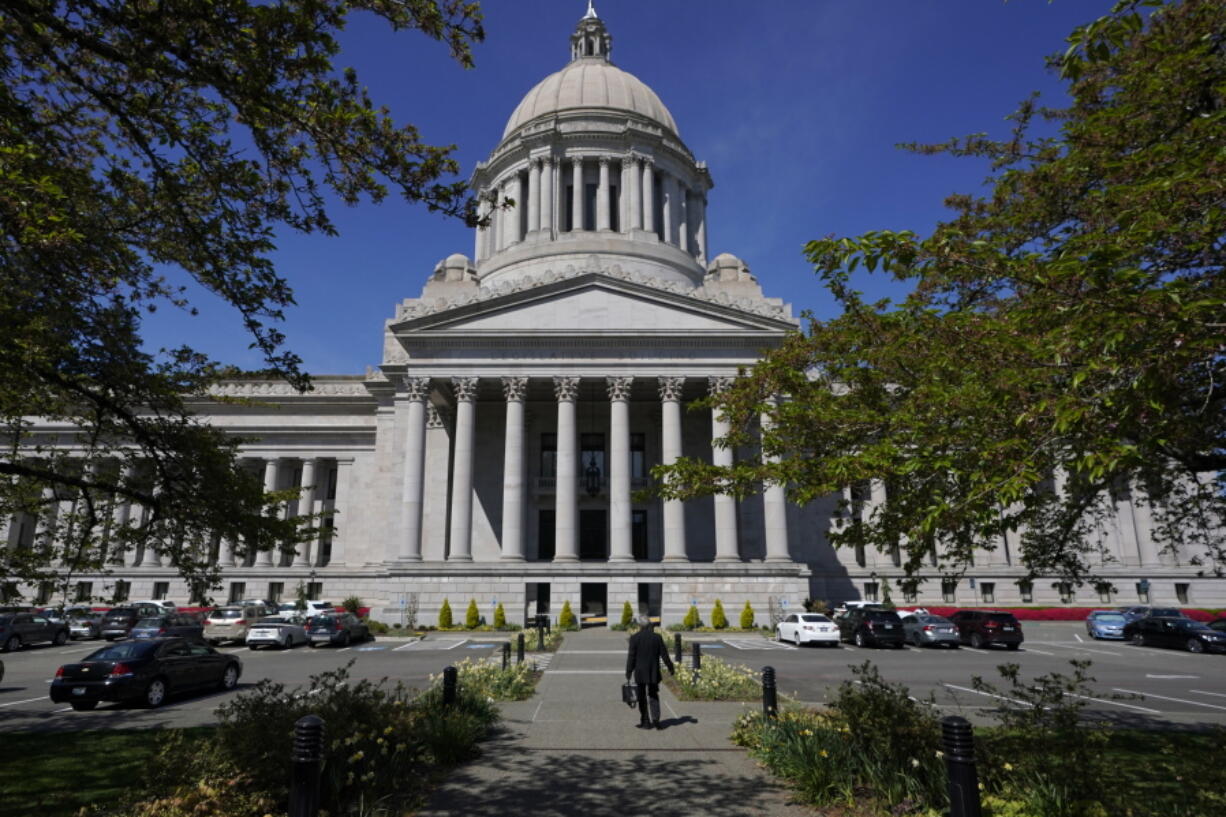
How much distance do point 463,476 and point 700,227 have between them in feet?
118

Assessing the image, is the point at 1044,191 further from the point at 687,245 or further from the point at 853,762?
the point at 687,245

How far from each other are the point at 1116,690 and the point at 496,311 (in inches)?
1326

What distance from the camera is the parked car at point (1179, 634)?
29.6 m

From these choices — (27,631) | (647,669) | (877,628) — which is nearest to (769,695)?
(647,669)

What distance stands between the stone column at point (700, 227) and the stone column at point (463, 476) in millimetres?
29257

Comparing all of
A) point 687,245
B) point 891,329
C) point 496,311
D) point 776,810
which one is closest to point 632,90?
point 687,245

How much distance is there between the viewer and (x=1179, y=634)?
31.0 metres

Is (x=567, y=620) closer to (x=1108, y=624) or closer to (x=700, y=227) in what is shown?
(x=1108, y=624)

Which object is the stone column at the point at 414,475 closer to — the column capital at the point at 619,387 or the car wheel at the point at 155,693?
the column capital at the point at 619,387

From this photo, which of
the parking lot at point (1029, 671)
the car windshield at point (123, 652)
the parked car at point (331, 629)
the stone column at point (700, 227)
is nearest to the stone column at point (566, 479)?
the parking lot at point (1029, 671)

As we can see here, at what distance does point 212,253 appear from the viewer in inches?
337

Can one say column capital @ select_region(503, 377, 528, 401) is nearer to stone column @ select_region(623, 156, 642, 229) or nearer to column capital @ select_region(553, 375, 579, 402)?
column capital @ select_region(553, 375, 579, 402)

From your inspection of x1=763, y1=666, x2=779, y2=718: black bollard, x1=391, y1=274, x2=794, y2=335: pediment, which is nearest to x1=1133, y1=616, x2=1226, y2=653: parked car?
x1=391, y1=274, x2=794, y2=335: pediment

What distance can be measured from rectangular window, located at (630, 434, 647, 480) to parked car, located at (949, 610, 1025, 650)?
21778 mm
